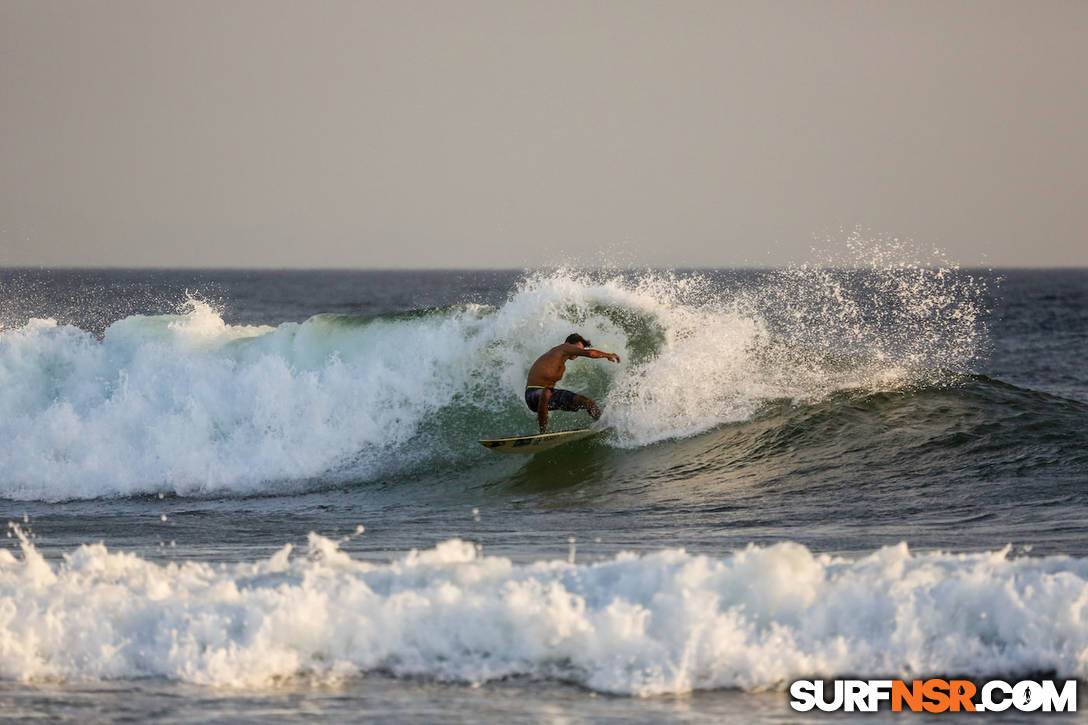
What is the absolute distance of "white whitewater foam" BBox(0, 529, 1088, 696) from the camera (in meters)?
6.13

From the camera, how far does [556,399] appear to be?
549 inches

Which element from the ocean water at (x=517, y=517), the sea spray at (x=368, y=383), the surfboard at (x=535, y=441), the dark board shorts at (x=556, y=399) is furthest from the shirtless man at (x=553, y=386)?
the sea spray at (x=368, y=383)

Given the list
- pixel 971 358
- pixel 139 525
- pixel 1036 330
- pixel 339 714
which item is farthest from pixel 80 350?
pixel 1036 330

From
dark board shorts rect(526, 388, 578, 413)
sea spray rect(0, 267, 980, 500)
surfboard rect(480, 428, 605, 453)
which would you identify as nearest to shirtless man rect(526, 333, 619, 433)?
dark board shorts rect(526, 388, 578, 413)

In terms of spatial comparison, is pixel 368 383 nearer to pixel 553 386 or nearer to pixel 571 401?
pixel 553 386

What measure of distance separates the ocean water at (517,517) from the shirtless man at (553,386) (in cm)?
55

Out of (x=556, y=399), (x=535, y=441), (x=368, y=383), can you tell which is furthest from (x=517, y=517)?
(x=368, y=383)

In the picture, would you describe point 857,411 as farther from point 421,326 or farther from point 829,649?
point 829,649

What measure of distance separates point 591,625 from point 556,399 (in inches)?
303

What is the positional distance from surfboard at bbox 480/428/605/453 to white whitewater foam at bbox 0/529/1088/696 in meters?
6.83

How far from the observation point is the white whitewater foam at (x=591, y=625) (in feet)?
20.1

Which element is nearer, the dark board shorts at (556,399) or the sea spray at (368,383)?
the dark board shorts at (556,399)

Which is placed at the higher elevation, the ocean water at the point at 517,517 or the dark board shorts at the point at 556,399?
the dark board shorts at the point at 556,399

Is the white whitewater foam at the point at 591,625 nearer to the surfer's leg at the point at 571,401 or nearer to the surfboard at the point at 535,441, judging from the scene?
the surfboard at the point at 535,441
